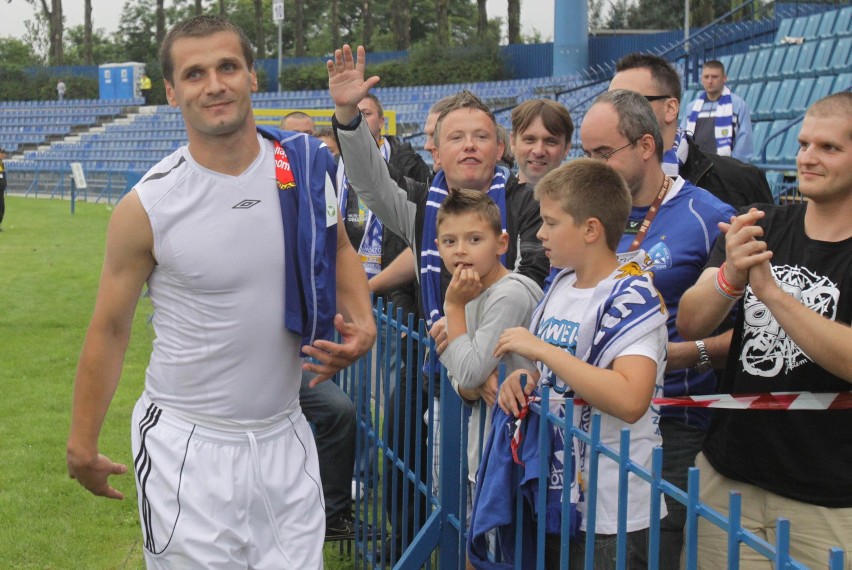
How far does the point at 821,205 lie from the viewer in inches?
112

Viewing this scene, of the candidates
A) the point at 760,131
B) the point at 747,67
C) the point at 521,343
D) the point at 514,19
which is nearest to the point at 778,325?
the point at 521,343

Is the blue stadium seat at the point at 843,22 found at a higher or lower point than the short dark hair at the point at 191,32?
higher

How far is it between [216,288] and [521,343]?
0.88 metres

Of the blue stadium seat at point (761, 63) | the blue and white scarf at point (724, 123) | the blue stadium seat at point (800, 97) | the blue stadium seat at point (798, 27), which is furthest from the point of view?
the blue stadium seat at point (798, 27)

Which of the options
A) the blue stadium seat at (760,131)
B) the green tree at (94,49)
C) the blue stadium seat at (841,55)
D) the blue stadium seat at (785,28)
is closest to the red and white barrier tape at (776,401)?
the blue stadium seat at (760,131)

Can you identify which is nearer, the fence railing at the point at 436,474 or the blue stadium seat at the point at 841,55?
the fence railing at the point at 436,474

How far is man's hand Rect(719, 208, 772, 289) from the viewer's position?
2645 mm

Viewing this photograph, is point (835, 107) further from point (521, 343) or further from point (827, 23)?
point (827, 23)

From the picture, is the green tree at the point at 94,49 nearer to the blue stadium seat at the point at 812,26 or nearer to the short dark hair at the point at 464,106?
the blue stadium seat at the point at 812,26

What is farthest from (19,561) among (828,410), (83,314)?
(83,314)

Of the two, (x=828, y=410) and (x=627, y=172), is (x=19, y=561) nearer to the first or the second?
(x=627, y=172)

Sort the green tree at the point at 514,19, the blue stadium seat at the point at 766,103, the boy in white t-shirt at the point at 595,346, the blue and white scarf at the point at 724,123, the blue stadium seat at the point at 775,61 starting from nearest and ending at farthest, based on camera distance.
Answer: the boy in white t-shirt at the point at 595,346 → the blue and white scarf at the point at 724,123 → the blue stadium seat at the point at 766,103 → the blue stadium seat at the point at 775,61 → the green tree at the point at 514,19

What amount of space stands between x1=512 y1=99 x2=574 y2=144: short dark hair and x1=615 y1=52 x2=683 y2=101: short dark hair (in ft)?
1.49

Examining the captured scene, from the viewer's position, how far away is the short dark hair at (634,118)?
3.51m
